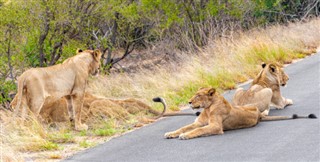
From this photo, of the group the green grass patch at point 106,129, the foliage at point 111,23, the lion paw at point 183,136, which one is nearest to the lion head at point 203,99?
the lion paw at point 183,136

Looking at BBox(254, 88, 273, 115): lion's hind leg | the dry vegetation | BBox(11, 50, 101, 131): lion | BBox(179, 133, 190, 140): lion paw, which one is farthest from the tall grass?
BBox(179, 133, 190, 140): lion paw

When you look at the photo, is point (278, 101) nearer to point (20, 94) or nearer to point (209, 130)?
point (209, 130)

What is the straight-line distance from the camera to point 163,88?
14086 mm

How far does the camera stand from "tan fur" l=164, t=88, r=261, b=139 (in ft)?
30.8

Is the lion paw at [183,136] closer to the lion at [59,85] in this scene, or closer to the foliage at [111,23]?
the lion at [59,85]

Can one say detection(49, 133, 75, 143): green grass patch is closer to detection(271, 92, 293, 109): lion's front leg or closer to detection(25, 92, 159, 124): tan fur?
detection(25, 92, 159, 124): tan fur

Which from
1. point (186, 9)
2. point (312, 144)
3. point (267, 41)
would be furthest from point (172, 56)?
point (312, 144)

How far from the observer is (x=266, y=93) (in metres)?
10.8

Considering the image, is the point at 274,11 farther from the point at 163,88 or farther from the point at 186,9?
the point at 163,88

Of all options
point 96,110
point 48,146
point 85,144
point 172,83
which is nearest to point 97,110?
point 96,110

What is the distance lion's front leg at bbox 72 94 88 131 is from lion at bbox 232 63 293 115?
2.37 metres

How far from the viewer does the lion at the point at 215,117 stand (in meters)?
9.37

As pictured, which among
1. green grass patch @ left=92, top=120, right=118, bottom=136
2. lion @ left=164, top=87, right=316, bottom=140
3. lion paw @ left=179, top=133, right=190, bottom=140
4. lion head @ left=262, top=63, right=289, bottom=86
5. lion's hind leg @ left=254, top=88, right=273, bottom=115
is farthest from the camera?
lion head @ left=262, top=63, right=289, bottom=86

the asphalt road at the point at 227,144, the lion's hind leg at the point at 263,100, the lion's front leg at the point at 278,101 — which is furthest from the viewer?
the lion's front leg at the point at 278,101
